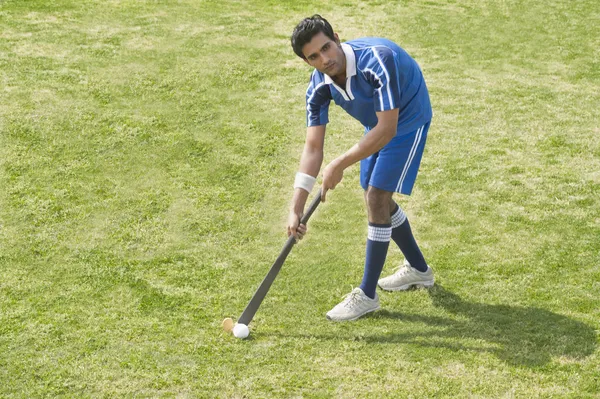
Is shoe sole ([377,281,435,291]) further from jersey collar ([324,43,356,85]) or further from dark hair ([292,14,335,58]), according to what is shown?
dark hair ([292,14,335,58])

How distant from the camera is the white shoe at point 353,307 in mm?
4965

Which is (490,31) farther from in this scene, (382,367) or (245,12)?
(382,367)

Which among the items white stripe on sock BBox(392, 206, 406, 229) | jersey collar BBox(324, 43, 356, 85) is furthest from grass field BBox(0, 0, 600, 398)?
jersey collar BBox(324, 43, 356, 85)

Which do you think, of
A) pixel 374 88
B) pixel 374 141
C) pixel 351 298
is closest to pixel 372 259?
pixel 351 298

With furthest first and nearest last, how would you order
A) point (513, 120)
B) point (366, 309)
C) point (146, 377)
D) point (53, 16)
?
point (53, 16)
point (513, 120)
point (366, 309)
point (146, 377)

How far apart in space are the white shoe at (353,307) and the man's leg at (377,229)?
0.09 m

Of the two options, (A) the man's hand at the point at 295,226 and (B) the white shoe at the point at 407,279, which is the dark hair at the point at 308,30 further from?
(B) the white shoe at the point at 407,279

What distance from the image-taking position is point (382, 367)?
4500mm

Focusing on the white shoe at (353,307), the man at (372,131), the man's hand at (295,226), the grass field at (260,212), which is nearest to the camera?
the man at (372,131)

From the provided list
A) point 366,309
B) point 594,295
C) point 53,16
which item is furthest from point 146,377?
point 53,16

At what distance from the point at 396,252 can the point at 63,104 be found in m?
3.72

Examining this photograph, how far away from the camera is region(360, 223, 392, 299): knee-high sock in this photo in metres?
4.88

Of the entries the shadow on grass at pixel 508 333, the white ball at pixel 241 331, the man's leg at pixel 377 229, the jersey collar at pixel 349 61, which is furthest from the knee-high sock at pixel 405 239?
the white ball at pixel 241 331

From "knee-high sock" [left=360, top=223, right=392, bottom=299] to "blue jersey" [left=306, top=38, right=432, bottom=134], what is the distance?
1.93 ft
